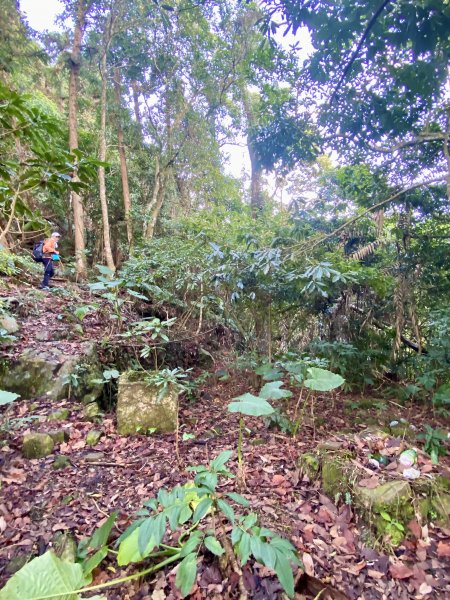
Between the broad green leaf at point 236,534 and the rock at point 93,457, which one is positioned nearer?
the broad green leaf at point 236,534

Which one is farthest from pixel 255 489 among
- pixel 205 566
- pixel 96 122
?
pixel 96 122

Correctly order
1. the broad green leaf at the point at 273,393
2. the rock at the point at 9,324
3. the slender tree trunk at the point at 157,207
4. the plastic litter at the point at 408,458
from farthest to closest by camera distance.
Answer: the slender tree trunk at the point at 157,207 < the rock at the point at 9,324 < the broad green leaf at the point at 273,393 < the plastic litter at the point at 408,458

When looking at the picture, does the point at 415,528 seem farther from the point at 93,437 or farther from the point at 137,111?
the point at 137,111

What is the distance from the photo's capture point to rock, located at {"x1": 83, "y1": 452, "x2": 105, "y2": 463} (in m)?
2.68

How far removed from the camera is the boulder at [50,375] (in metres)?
3.45

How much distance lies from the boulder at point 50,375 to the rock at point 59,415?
11.7 inches

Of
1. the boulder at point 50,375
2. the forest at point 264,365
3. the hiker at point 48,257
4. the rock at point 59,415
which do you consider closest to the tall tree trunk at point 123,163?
the forest at point 264,365

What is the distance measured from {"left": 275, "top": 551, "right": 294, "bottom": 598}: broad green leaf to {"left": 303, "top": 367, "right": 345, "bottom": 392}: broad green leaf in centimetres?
119

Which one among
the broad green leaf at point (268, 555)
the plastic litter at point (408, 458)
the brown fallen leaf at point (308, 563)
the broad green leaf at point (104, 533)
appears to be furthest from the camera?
the plastic litter at point (408, 458)

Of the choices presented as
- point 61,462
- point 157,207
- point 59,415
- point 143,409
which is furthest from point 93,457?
point 157,207

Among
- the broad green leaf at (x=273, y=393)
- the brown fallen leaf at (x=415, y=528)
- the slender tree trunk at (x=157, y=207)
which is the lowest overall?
the brown fallen leaf at (x=415, y=528)

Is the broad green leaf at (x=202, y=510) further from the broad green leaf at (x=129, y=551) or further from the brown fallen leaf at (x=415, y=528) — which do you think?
the brown fallen leaf at (x=415, y=528)

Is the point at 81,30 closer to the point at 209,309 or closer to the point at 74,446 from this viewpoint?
the point at 209,309

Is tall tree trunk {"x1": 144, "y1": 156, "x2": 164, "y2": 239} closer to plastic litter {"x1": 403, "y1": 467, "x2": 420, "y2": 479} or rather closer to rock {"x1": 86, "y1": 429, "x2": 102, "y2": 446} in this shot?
rock {"x1": 86, "y1": 429, "x2": 102, "y2": 446}
